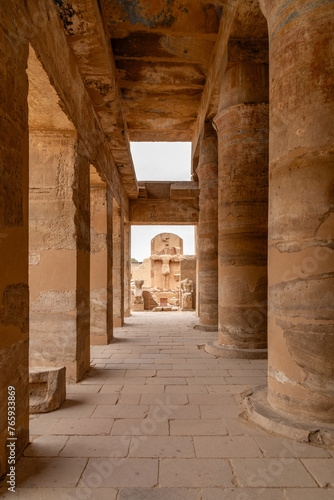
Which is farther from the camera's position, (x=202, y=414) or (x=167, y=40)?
(x=167, y=40)

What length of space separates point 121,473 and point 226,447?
87cm

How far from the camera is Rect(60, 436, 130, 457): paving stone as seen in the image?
8.61ft

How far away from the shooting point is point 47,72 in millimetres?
3295

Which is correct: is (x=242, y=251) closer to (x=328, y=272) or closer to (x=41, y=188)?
(x=328, y=272)

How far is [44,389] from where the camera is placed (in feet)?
11.6

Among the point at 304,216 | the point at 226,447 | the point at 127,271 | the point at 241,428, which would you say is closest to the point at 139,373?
the point at 241,428

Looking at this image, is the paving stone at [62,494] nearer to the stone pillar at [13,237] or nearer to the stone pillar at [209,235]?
the stone pillar at [13,237]

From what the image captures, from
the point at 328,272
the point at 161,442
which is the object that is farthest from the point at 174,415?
the point at 328,272

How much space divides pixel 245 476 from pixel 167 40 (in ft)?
21.6

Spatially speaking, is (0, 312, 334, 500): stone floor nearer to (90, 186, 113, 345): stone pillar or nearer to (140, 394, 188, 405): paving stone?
(140, 394, 188, 405): paving stone

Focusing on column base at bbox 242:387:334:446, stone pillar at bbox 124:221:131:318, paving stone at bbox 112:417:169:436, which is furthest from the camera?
stone pillar at bbox 124:221:131:318

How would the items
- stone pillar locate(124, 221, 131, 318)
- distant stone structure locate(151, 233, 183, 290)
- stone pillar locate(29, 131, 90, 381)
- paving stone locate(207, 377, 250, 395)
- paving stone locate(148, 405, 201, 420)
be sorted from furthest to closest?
distant stone structure locate(151, 233, 183, 290) < stone pillar locate(124, 221, 131, 318) < stone pillar locate(29, 131, 90, 381) < paving stone locate(207, 377, 250, 395) < paving stone locate(148, 405, 201, 420)

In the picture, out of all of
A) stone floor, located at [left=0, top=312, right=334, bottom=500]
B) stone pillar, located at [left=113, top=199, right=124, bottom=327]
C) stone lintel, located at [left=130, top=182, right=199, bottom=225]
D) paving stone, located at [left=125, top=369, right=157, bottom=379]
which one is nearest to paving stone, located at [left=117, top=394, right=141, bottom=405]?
stone floor, located at [left=0, top=312, right=334, bottom=500]

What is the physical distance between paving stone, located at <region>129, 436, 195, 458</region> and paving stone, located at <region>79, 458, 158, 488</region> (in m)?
0.10
